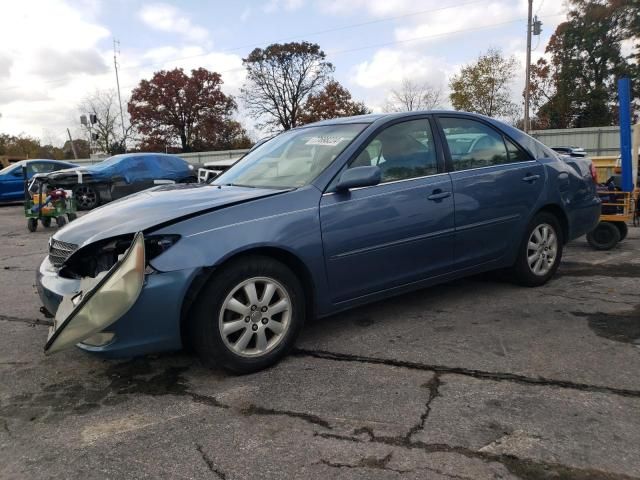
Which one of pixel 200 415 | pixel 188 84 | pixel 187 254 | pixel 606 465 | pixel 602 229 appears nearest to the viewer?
pixel 606 465

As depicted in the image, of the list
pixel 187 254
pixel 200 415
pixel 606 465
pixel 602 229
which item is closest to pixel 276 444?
pixel 200 415

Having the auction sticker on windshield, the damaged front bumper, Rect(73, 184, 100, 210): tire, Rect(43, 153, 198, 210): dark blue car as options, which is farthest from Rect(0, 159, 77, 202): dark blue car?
the damaged front bumper

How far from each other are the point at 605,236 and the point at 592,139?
795 inches

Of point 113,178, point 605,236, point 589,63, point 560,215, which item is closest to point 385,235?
point 560,215

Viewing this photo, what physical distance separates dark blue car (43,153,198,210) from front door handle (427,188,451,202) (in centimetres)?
1149

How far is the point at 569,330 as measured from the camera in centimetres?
389

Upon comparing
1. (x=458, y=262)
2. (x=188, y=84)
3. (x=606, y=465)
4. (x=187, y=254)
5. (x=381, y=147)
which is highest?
(x=188, y=84)

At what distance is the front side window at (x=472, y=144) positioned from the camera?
4.36 meters

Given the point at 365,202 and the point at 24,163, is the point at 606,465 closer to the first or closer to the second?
the point at 365,202

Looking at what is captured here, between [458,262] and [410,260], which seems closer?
[410,260]

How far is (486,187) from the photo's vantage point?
4414mm

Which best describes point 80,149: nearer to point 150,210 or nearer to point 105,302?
point 150,210

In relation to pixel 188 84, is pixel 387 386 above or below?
below

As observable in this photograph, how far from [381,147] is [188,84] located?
47.9 m
